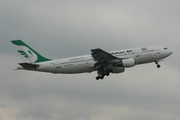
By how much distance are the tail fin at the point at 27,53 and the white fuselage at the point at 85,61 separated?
2.05m

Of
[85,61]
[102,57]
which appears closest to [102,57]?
[102,57]

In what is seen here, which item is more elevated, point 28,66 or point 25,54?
point 25,54

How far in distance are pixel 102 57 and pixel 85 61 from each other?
126 inches

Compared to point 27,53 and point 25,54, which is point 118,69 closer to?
point 27,53

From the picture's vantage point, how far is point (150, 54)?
203 feet

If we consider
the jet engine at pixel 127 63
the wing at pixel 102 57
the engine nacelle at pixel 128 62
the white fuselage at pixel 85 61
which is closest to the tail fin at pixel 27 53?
the white fuselage at pixel 85 61

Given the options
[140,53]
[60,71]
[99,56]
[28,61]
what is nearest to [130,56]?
[140,53]

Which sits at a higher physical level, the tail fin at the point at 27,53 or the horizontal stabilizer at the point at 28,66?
the tail fin at the point at 27,53

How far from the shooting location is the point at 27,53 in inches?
2486

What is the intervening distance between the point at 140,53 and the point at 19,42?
875 inches

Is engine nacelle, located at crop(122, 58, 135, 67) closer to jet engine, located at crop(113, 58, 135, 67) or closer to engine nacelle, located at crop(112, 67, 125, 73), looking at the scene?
jet engine, located at crop(113, 58, 135, 67)

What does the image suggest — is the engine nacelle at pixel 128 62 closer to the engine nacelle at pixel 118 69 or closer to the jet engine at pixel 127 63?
the jet engine at pixel 127 63

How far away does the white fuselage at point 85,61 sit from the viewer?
60219 mm

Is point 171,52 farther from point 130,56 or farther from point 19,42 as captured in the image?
point 19,42
